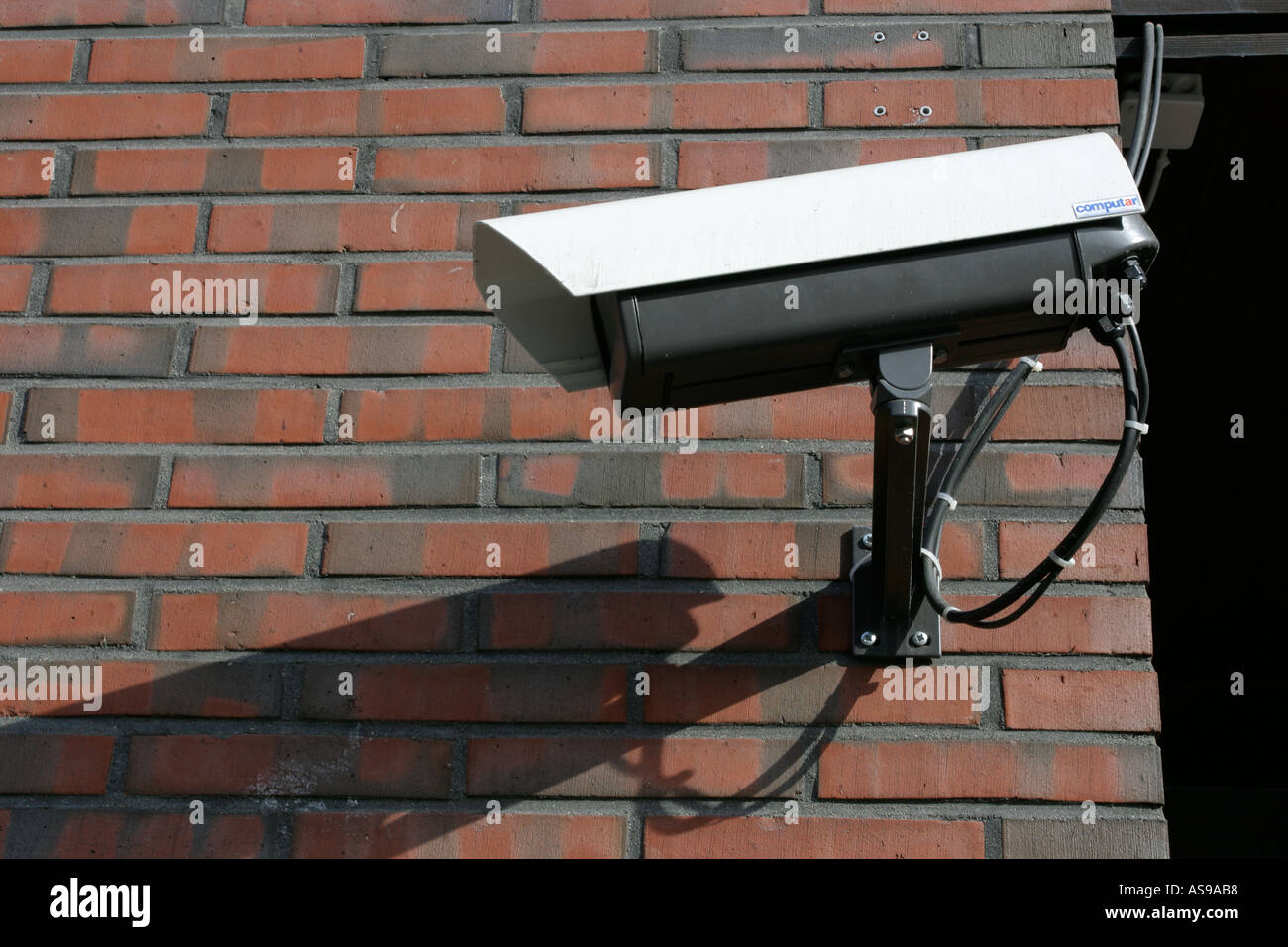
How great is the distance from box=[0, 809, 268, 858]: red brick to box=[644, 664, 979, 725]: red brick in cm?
53

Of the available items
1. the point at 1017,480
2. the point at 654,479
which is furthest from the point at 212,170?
the point at 1017,480

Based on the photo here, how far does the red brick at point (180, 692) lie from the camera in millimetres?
1566

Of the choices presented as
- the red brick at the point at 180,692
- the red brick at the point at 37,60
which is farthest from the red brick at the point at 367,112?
the red brick at the point at 180,692

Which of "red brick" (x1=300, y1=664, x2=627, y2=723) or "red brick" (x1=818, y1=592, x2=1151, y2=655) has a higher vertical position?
"red brick" (x1=818, y1=592, x2=1151, y2=655)

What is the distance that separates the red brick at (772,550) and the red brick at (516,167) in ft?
1.72

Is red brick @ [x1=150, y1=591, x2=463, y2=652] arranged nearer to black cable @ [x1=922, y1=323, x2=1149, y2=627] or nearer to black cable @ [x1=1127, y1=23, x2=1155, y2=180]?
black cable @ [x1=922, y1=323, x2=1149, y2=627]

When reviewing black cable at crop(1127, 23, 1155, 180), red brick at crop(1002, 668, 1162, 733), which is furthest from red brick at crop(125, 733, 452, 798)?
black cable at crop(1127, 23, 1155, 180)

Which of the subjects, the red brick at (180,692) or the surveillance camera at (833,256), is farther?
the red brick at (180,692)

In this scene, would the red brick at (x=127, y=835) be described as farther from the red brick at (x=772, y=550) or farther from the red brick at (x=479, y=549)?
the red brick at (x=772, y=550)

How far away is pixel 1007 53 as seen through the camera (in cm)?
178

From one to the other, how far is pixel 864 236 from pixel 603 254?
0.25m

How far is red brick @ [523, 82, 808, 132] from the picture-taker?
5.83 ft
